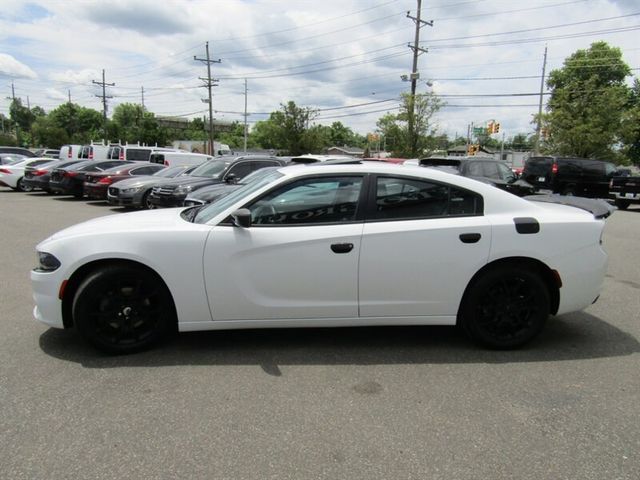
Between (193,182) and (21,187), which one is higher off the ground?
(193,182)

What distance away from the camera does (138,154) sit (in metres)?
25.6

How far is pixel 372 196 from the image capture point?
154 inches

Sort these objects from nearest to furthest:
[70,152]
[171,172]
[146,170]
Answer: [171,172] → [146,170] → [70,152]

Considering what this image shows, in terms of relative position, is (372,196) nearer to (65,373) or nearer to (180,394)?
(180,394)

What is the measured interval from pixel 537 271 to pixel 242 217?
2.49 metres

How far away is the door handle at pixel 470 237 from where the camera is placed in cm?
383

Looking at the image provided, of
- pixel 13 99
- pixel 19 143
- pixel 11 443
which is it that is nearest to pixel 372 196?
pixel 11 443

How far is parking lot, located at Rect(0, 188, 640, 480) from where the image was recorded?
8.30ft

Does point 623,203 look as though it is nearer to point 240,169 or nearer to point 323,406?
point 240,169

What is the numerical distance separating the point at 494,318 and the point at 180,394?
2.55 m

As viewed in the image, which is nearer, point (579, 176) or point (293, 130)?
point (579, 176)

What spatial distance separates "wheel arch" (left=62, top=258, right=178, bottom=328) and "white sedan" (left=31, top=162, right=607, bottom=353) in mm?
10

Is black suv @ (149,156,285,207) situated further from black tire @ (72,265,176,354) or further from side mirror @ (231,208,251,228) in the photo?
side mirror @ (231,208,251,228)

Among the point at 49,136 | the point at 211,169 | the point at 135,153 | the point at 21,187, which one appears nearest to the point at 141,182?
the point at 211,169
